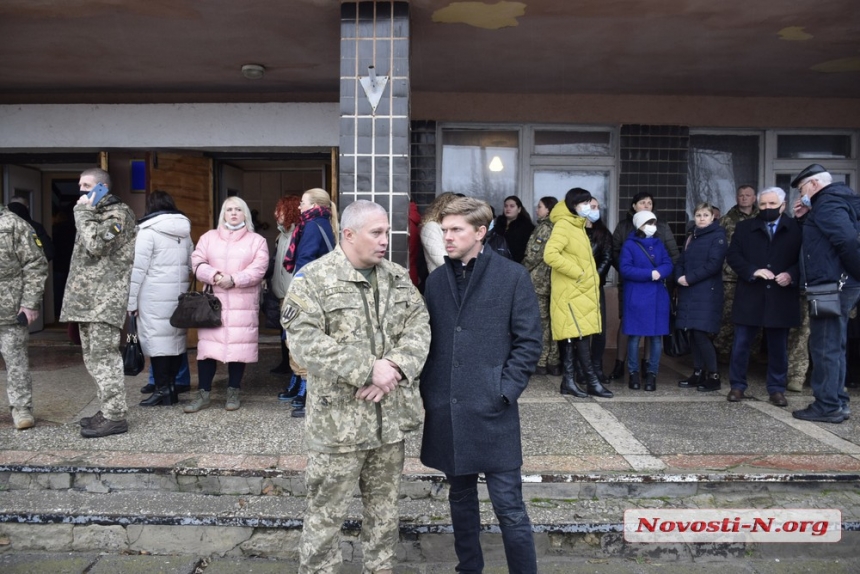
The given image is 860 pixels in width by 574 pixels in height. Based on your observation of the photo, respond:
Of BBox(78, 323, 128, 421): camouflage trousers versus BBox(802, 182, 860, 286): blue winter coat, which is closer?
BBox(78, 323, 128, 421): camouflage trousers

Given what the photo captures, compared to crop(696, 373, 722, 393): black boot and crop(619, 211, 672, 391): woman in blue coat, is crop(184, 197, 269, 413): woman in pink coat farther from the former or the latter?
crop(696, 373, 722, 393): black boot

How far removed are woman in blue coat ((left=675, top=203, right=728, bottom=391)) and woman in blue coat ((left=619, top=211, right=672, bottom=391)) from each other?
0.17 metres

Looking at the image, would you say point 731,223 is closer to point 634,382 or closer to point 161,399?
point 634,382

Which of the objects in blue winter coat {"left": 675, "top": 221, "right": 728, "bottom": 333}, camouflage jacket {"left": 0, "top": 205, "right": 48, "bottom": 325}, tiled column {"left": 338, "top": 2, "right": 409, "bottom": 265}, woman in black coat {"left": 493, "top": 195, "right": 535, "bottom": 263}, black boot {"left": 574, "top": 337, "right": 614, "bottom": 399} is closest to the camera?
camouflage jacket {"left": 0, "top": 205, "right": 48, "bottom": 325}

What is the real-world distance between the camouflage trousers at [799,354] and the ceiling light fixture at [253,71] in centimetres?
553

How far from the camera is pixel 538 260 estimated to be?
6.68 meters

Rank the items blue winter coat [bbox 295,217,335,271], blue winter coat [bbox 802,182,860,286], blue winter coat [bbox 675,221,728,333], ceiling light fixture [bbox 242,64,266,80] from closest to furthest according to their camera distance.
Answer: blue winter coat [bbox 802,182,860,286], blue winter coat [bbox 295,217,335,271], blue winter coat [bbox 675,221,728,333], ceiling light fixture [bbox 242,64,266,80]

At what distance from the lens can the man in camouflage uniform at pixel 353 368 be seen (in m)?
2.80

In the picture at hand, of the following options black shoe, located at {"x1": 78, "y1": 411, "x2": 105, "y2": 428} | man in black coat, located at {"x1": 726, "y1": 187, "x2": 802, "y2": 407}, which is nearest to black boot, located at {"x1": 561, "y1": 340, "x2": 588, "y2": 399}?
man in black coat, located at {"x1": 726, "y1": 187, "x2": 802, "y2": 407}

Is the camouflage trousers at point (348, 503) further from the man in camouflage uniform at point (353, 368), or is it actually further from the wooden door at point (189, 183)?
the wooden door at point (189, 183)

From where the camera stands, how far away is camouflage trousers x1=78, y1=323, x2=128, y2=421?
467 centimetres

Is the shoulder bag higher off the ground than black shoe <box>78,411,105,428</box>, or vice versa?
the shoulder bag

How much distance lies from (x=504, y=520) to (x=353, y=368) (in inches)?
36.0

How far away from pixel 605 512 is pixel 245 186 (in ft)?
25.1
